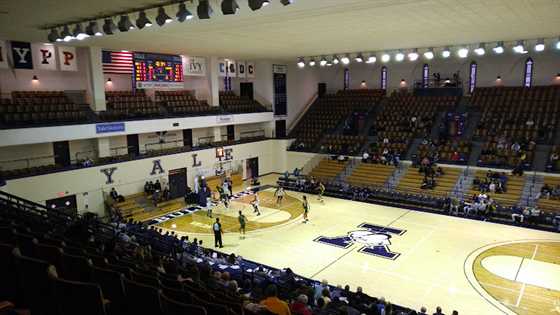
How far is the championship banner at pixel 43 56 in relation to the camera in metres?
19.5

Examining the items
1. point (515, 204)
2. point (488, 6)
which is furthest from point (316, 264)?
point (515, 204)

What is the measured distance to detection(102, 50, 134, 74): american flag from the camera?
22.4 meters

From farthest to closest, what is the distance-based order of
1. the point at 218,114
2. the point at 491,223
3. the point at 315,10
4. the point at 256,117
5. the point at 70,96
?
the point at 256,117 → the point at 218,114 → the point at 70,96 → the point at 491,223 → the point at 315,10

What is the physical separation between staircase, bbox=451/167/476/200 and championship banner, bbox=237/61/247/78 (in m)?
17.5

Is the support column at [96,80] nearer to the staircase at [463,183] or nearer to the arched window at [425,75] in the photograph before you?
the staircase at [463,183]

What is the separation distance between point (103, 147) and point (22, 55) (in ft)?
19.5

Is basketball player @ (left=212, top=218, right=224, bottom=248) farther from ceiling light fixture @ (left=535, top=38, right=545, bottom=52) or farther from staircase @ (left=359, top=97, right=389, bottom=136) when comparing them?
staircase @ (left=359, top=97, right=389, bottom=136)

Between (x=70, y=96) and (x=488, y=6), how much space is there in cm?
2103

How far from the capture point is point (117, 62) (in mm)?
22797

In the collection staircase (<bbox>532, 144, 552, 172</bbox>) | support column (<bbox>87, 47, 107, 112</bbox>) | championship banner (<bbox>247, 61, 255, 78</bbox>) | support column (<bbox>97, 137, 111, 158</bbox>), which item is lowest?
staircase (<bbox>532, 144, 552, 172</bbox>)

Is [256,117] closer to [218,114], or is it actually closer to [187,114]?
[218,114]

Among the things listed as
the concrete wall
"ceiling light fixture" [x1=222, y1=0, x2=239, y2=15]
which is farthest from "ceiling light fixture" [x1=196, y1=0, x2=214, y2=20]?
the concrete wall

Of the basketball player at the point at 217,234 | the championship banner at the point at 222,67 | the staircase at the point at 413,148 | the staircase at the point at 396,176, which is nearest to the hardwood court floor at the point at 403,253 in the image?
the basketball player at the point at 217,234

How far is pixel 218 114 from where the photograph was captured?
28547 millimetres
